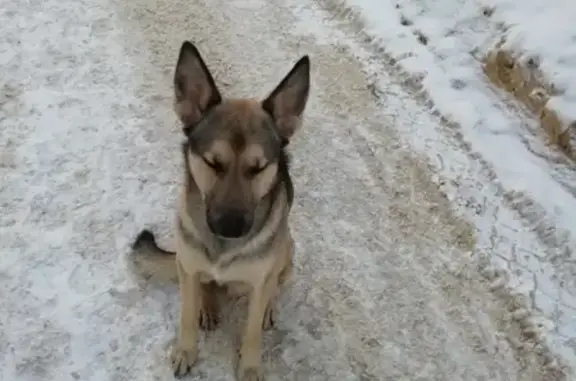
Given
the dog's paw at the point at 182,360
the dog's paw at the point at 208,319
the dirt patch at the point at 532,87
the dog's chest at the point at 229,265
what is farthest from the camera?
the dirt patch at the point at 532,87

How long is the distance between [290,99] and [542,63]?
2.24 metres

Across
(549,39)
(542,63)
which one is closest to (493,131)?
(542,63)

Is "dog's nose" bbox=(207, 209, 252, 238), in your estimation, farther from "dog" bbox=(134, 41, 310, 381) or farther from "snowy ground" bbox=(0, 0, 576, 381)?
"snowy ground" bbox=(0, 0, 576, 381)

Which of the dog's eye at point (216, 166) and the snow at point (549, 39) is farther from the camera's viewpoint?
the snow at point (549, 39)

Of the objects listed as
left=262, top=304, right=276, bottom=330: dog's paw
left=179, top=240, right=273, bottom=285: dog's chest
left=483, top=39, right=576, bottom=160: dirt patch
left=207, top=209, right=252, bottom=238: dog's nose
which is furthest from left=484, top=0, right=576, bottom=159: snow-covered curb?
left=207, top=209, right=252, bottom=238: dog's nose

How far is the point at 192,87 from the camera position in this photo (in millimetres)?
2721

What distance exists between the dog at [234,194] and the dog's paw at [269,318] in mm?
183

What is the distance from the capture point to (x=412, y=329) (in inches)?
138

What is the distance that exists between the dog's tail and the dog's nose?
2.25 ft

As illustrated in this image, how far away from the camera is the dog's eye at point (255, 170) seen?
2.66 m

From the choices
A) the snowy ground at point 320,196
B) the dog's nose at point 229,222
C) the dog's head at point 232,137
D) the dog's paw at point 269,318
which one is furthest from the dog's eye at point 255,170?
the snowy ground at point 320,196

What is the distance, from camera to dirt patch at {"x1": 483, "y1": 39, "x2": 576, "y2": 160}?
14.0ft

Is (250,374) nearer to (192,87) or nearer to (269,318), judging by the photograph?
(269,318)

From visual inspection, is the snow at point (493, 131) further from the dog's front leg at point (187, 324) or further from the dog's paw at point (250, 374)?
the dog's front leg at point (187, 324)
